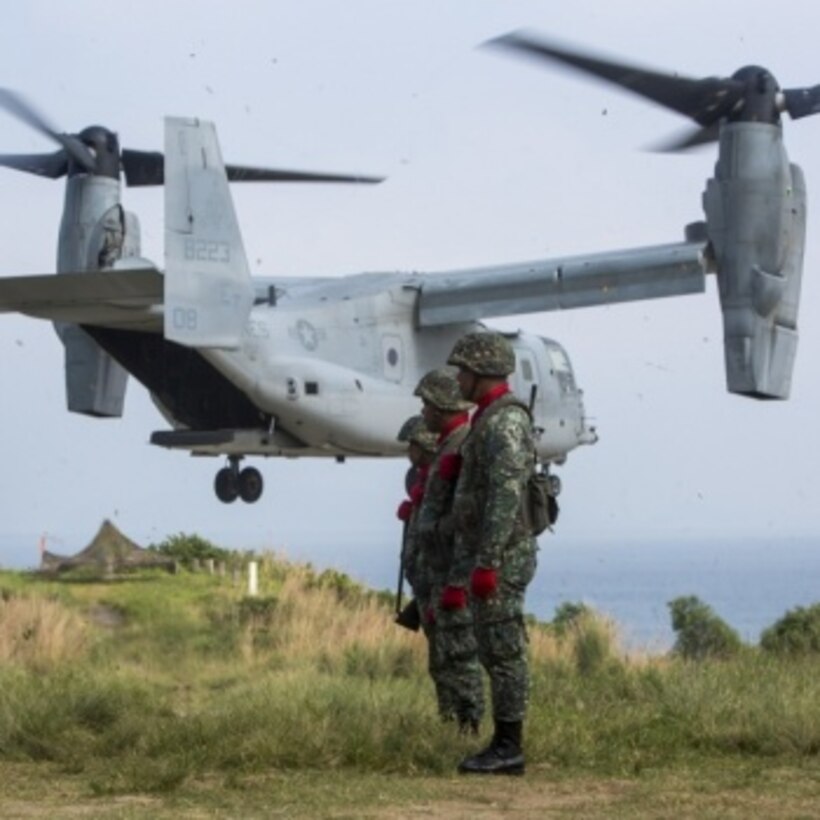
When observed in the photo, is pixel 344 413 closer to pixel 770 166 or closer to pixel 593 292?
pixel 593 292

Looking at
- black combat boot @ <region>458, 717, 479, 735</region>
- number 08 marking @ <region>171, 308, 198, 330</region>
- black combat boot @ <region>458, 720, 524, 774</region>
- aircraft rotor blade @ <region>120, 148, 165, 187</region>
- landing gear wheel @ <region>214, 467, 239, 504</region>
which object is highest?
aircraft rotor blade @ <region>120, 148, 165, 187</region>

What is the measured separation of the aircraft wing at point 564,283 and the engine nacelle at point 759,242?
9.01 ft

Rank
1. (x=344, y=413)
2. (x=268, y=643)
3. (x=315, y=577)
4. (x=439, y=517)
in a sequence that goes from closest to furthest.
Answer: (x=439, y=517)
(x=268, y=643)
(x=315, y=577)
(x=344, y=413)

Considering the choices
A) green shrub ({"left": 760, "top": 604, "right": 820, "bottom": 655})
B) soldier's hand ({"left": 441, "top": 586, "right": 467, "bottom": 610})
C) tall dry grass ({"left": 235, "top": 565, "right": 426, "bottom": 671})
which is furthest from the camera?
green shrub ({"left": 760, "top": 604, "right": 820, "bottom": 655})

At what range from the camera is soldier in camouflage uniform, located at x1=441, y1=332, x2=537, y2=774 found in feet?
39.3

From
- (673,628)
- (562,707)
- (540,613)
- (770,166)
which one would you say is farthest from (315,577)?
(562,707)

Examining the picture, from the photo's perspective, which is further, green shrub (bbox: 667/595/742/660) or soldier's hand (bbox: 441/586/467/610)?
green shrub (bbox: 667/595/742/660)

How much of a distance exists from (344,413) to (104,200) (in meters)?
5.27

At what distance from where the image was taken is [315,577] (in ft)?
106

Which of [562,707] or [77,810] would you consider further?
[562,707]

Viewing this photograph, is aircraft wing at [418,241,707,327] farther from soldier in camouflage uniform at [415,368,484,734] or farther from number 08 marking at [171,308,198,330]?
soldier in camouflage uniform at [415,368,484,734]

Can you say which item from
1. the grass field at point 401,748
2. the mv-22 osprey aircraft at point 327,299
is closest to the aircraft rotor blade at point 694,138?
the mv-22 osprey aircraft at point 327,299

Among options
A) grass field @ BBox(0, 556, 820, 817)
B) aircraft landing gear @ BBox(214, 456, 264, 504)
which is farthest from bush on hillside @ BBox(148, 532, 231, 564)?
grass field @ BBox(0, 556, 820, 817)

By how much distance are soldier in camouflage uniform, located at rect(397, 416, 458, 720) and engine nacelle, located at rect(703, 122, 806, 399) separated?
16.2 meters
